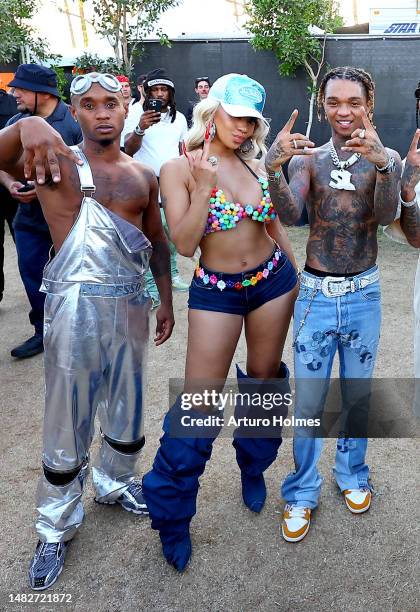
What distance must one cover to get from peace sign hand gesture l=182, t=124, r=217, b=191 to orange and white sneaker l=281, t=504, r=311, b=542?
1.54 meters

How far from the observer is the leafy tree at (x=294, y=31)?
9.26 m

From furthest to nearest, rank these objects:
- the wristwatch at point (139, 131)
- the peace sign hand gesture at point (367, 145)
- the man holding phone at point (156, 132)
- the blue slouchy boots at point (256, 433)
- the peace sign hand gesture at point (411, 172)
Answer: the man holding phone at point (156, 132)
the wristwatch at point (139, 131)
the blue slouchy boots at point (256, 433)
the peace sign hand gesture at point (411, 172)
the peace sign hand gesture at point (367, 145)

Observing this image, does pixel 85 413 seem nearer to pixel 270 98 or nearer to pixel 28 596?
pixel 28 596

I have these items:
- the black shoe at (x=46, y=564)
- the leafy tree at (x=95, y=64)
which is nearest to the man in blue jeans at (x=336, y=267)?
the black shoe at (x=46, y=564)

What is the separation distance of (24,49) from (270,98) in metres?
4.46

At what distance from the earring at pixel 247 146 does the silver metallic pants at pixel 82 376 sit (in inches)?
29.5

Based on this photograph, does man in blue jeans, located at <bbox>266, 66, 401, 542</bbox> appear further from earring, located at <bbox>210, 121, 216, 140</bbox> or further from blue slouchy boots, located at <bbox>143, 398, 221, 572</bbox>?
blue slouchy boots, located at <bbox>143, 398, 221, 572</bbox>

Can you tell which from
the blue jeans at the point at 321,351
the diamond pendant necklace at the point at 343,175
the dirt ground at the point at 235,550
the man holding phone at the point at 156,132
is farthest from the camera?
the man holding phone at the point at 156,132

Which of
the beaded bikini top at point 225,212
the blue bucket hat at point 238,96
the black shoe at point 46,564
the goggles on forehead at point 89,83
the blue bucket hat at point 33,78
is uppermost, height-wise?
the goggles on forehead at point 89,83

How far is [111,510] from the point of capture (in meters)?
2.82

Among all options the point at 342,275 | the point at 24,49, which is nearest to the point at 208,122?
the point at 342,275

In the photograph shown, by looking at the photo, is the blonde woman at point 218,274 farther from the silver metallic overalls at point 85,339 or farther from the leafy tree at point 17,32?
the leafy tree at point 17,32

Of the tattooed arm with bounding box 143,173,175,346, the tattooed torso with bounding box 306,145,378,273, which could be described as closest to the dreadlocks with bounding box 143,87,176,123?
the tattooed arm with bounding box 143,173,175,346

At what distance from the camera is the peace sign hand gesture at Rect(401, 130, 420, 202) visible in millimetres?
2162
